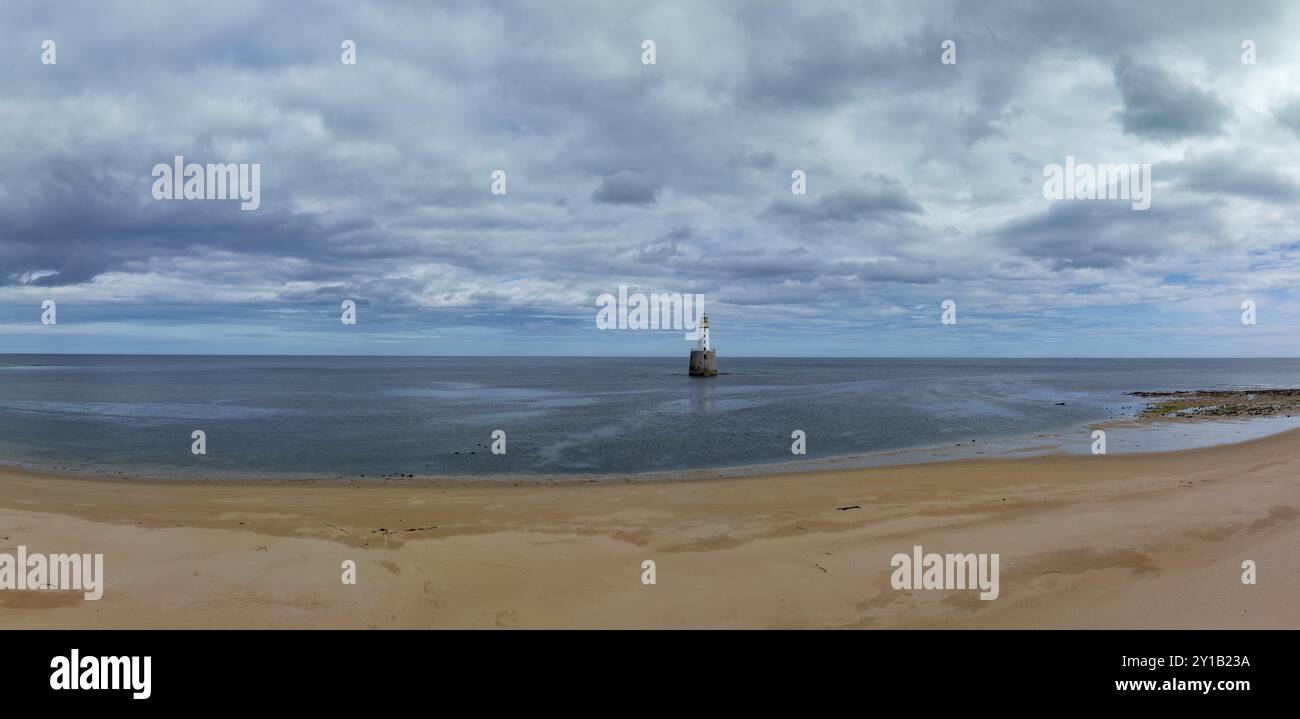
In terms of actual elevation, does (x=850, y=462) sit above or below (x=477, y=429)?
below

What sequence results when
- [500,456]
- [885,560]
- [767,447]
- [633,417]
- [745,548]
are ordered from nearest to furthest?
[885,560] → [745,548] → [500,456] → [767,447] → [633,417]

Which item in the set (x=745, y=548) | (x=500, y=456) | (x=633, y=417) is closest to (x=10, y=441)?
(x=500, y=456)

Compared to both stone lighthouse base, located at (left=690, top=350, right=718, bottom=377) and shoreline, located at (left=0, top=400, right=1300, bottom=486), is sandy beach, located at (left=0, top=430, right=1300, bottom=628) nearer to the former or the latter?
shoreline, located at (left=0, top=400, right=1300, bottom=486)

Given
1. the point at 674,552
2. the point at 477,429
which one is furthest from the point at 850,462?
the point at 477,429

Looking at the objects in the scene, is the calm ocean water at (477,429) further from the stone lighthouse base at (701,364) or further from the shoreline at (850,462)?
the stone lighthouse base at (701,364)

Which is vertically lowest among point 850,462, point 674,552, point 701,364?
point 850,462

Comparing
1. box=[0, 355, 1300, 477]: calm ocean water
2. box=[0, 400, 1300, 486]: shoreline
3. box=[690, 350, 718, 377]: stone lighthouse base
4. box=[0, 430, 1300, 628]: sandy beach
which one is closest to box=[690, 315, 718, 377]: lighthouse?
box=[690, 350, 718, 377]: stone lighthouse base

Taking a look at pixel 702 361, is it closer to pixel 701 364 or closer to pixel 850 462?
pixel 701 364

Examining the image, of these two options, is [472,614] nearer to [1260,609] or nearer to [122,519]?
[1260,609]
